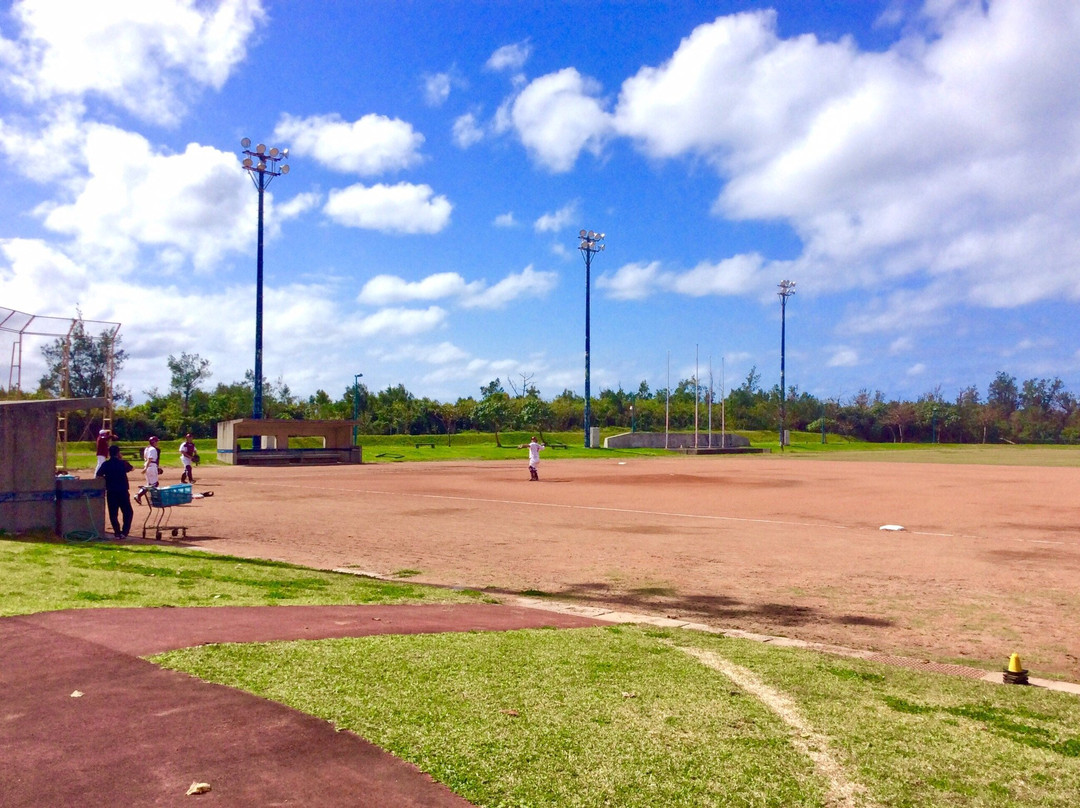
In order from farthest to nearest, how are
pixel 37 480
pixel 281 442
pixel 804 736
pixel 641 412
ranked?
1. pixel 641 412
2. pixel 281 442
3. pixel 37 480
4. pixel 804 736

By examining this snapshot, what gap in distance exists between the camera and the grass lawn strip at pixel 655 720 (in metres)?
4.26

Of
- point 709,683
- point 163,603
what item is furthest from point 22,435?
point 709,683

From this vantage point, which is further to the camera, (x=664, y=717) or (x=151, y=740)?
(x=664, y=717)

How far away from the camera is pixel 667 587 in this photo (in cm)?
1099

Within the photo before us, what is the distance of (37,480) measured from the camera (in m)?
13.6

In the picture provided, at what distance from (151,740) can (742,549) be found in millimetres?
11393

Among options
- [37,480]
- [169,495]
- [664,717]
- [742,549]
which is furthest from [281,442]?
[664,717]

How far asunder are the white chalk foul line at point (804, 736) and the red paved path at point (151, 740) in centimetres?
188

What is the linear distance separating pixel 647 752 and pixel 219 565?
8.45 meters

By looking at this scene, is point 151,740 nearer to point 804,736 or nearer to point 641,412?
point 804,736

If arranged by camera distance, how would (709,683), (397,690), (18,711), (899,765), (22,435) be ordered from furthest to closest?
(22,435)
(709,683)
(397,690)
(18,711)
(899,765)

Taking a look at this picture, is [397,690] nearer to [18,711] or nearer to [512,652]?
[512,652]

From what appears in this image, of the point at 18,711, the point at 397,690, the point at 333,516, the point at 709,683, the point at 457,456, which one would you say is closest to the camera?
the point at 18,711

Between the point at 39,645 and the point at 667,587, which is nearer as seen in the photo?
the point at 39,645
